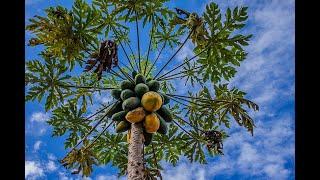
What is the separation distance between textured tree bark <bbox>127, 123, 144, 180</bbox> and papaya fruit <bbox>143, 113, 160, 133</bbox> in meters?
0.08

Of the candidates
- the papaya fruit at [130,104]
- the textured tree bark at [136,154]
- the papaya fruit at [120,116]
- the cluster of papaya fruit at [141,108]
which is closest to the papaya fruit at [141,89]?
the cluster of papaya fruit at [141,108]

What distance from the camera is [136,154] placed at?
500 cm

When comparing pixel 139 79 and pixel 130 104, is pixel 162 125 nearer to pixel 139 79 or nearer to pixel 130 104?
pixel 130 104

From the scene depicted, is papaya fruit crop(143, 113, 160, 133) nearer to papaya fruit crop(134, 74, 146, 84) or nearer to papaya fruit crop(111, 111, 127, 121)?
papaya fruit crop(111, 111, 127, 121)

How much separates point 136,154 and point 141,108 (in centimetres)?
67

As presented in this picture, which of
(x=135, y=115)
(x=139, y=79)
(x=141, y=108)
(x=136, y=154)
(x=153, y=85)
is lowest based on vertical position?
(x=136, y=154)

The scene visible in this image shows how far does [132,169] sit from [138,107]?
91cm

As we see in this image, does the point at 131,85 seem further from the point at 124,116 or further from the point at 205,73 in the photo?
the point at 205,73

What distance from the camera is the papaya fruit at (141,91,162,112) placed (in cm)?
547

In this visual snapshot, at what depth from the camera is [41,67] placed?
627 centimetres

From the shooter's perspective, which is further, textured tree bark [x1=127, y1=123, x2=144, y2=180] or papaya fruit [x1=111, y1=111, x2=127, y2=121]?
papaya fruit [x1=111, y1=111, x2=127, y2=121]

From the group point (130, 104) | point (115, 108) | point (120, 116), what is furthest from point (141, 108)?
point (115, 108)

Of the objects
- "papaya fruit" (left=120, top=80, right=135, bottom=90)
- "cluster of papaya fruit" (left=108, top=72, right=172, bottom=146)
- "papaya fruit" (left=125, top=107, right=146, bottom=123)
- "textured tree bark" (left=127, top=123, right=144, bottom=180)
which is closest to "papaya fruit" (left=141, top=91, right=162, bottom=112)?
"cluster of papaya fruit" (left=108, top=72, right=172, bottom=146)

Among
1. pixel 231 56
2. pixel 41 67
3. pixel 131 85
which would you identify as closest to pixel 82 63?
pixel 41 67
